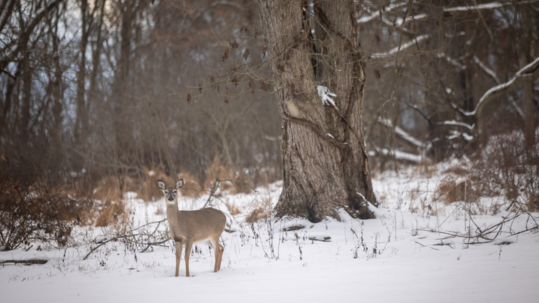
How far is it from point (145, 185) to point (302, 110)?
6710 millimetres

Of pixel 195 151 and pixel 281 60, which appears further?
pixel 195 151

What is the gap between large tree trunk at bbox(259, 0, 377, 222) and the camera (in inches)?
284

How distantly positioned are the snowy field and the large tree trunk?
427 millimetres

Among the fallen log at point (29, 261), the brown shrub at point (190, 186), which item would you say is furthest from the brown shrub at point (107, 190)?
the fallen log at point (29, 261)

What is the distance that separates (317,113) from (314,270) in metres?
3.17

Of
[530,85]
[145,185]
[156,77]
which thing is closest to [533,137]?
[530,85]

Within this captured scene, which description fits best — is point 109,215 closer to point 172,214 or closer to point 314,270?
point 172,214

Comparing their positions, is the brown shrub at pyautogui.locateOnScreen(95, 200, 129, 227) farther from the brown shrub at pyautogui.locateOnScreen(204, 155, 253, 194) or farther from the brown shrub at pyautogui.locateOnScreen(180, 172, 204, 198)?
the brown shrub at pyautogui.locateOnScreen(204, 155, 253, 194)

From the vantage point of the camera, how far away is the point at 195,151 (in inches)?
629

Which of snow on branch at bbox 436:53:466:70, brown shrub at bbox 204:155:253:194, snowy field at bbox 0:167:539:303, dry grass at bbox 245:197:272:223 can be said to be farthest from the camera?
snow on branch at bbox 436:53:466:70

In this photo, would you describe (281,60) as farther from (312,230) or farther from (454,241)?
(454,241)

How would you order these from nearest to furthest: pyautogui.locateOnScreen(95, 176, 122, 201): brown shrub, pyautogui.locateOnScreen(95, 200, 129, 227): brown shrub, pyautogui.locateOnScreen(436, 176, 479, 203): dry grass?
pyautogui.locateOnScreen(95, 200, 129, 227): brown shrub, pyautogui.locateOnScreen(436, 176, 479, 203): dry grass, pyautogui.locateOnScreen(95, 176, 122, 201): brown shrub

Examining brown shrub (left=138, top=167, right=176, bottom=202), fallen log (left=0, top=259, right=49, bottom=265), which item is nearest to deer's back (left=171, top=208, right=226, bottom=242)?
fallen log (left=0, top=259, right=49, bottom=265)

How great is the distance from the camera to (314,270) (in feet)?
15.9
